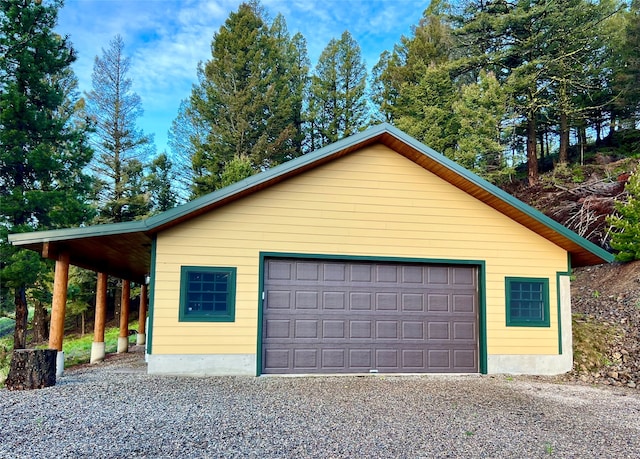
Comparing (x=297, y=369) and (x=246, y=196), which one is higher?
(x=246, y=196)

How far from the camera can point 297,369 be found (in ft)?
25.9

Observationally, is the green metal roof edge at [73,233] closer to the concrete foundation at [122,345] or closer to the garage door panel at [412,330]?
the garage door panel at [412,330]

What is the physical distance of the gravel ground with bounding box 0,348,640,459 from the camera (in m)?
4.05

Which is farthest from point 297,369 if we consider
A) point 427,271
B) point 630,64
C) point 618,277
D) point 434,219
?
point 630,64

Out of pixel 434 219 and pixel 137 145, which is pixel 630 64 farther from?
pixel 137 145

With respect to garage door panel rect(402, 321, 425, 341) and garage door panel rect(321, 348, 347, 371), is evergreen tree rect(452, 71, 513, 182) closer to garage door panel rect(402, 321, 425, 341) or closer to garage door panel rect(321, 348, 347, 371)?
garage door panel rect(402, 321, 425, 341)

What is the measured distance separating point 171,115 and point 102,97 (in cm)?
389

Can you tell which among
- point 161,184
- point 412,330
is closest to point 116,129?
point 161,184

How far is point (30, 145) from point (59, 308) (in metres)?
9.04

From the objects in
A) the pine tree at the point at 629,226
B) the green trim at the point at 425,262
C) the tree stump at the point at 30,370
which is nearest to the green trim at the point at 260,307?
the green trim at the point at 425,262

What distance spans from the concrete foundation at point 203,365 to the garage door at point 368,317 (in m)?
0.34

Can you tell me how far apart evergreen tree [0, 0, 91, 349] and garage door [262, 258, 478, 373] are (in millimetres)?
9129

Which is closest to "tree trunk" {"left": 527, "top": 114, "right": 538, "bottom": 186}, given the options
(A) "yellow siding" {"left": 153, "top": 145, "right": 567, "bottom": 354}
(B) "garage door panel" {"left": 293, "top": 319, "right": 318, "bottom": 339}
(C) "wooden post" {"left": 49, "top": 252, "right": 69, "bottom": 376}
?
(A) "yellow siding" {"left": 153, "top": 145, "right": 567, "bottom": 354}

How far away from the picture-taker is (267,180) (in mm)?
7723
